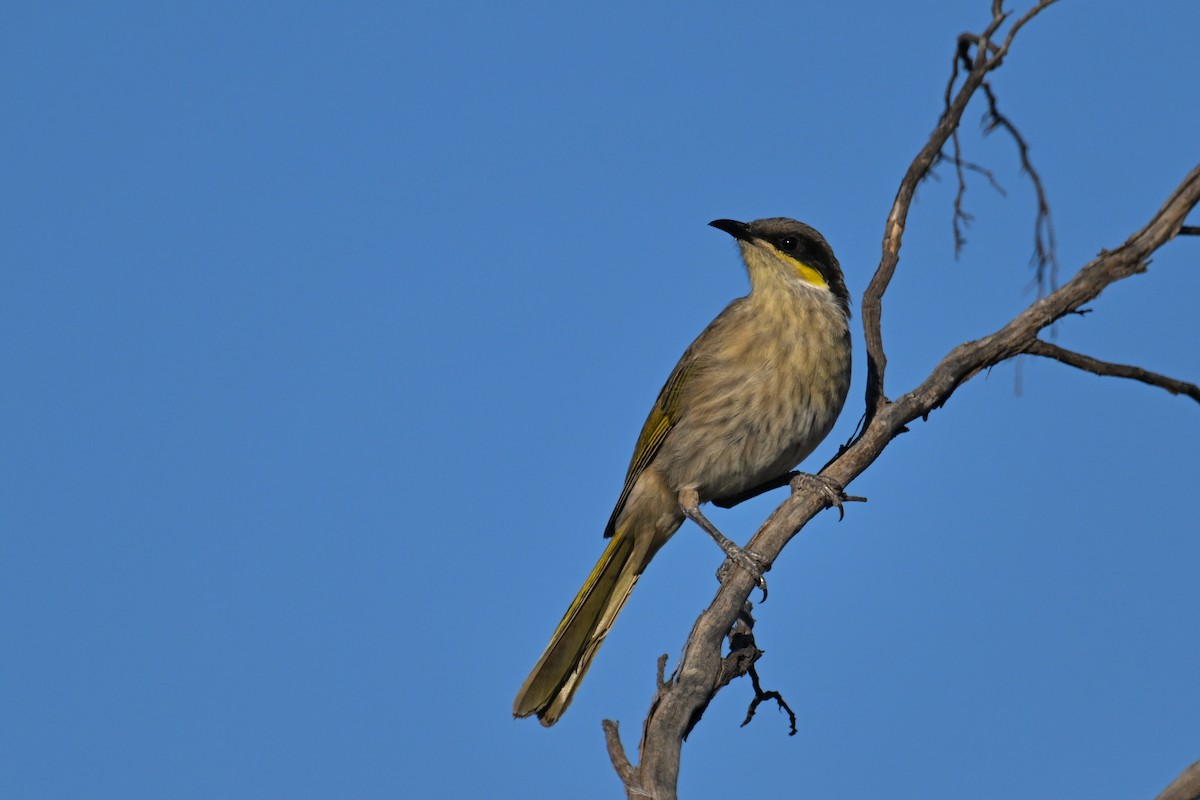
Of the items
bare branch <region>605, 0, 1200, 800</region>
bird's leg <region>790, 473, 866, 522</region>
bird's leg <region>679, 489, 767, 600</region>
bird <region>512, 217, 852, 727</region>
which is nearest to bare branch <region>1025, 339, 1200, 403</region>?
bare branch <region>605, 0, 1200, 800</region>

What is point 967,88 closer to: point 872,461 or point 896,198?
point 896,198

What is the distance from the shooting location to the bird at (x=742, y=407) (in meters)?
7.14

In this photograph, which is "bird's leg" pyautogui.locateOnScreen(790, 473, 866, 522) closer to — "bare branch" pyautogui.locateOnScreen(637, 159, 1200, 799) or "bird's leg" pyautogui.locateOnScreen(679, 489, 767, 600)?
"bare branch" pyautogui.locateOnScreen(637, 159, 1200, 799)

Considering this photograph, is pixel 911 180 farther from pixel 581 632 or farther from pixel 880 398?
pixel 581 632

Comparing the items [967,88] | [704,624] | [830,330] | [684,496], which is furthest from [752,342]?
[704,624]

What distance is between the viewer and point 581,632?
22.3 ft

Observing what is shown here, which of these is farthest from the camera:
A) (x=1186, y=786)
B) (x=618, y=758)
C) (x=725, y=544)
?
(x=725, y=544)

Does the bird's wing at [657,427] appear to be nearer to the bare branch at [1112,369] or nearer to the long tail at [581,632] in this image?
the long tail at [581,632]

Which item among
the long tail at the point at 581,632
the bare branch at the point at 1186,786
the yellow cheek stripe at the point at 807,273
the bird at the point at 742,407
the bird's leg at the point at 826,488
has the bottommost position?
the bare branch at the point at 1186,786

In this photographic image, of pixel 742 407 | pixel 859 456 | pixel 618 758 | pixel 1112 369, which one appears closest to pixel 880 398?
pixel 859 456

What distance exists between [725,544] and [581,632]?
966 millimetres

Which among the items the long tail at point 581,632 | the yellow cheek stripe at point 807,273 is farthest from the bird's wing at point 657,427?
the yellow cheek stripe at point 807,273

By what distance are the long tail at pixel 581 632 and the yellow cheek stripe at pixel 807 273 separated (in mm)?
1951

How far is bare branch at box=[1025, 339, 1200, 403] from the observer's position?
16.5 feet
